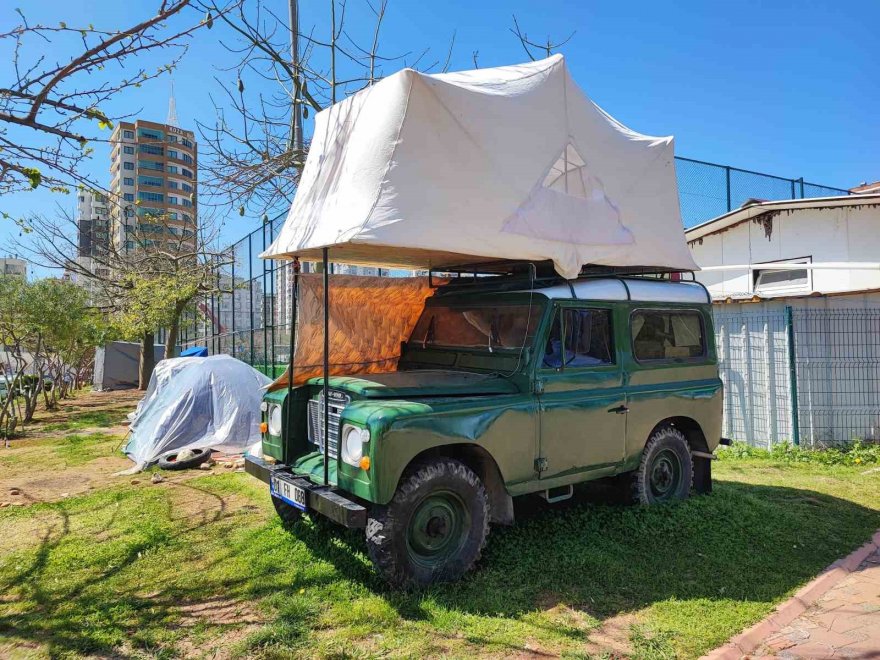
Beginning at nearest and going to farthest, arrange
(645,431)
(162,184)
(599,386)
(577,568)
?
(577,568)
(599,386)
(645,431)
(162,184)

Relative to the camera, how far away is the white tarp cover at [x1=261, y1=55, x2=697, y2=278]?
4141 millimetres

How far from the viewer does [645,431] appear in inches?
213

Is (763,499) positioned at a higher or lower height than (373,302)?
lower

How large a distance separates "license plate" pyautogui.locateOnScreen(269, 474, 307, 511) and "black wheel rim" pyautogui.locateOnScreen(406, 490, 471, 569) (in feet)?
2.69

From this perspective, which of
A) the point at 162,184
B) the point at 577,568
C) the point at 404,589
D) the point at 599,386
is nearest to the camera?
the point at 404,589

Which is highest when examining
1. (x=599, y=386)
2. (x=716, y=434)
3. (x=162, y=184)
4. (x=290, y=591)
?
(x=162, y=184)

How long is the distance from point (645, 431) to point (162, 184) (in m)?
83.1

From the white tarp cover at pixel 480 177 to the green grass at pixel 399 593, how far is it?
2337 mm

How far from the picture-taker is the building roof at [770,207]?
389 inches

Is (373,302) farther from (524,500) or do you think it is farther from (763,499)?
(763,499)

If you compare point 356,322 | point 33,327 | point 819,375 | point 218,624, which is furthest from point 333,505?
point 33,327

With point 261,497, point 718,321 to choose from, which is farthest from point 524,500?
point 718,321

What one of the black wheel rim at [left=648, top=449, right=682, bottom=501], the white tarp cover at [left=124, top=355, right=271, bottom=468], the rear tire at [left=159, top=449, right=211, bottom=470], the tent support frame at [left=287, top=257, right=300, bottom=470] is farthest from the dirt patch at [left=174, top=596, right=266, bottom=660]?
the white tarp cover at [left=124, top=355, right=271, bottom=468]

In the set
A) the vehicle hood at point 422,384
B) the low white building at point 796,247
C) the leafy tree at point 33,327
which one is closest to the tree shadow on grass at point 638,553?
the vehicle hood at point 422,384
